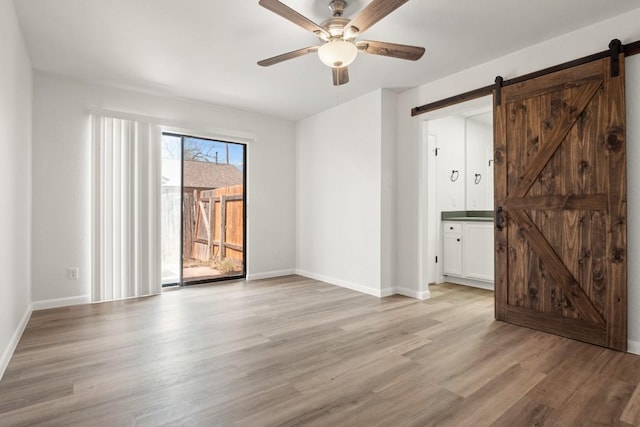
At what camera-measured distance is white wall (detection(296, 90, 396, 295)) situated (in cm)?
423

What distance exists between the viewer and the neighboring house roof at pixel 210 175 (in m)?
4.83

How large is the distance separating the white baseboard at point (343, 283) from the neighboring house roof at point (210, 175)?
1.80 m

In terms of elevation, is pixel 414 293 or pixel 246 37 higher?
pixel 246 37

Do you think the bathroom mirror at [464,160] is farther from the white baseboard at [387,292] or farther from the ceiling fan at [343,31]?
the ceiling fan at [343,31]

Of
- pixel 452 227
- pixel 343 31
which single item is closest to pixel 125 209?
pixel 343 31

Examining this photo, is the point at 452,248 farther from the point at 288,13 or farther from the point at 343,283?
the point at 288,13

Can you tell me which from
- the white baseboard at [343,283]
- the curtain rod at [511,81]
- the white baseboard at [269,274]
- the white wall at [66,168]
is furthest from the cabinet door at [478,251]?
the white wall at [66,168]

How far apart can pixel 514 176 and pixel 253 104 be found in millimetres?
3433

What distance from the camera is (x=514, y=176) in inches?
123

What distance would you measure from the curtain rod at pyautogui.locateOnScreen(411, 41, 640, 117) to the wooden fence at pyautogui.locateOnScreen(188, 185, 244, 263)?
9.68ft

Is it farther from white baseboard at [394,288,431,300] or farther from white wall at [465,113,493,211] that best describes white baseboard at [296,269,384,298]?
white wall at [465,113,493,211]

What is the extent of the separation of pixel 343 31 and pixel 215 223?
355 cm

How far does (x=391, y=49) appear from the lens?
2.62 m

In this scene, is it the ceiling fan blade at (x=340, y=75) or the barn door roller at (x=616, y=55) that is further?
the ceiling fan blade at (x=340, y=75)
